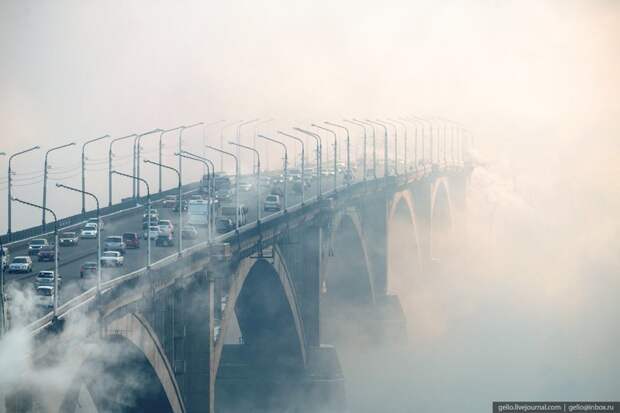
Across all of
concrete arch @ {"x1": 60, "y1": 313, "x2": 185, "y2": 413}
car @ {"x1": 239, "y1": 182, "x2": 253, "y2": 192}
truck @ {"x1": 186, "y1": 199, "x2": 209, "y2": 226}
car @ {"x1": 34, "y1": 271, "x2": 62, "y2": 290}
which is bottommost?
concrete arch @ {"x1": 60, "y1": 313, "x2": 185, "y2": 413}

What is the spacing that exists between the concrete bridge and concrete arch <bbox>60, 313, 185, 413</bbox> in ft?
0.23

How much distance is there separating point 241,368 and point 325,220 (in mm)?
13675

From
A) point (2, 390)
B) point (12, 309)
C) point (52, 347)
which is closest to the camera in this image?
point (2, 390)

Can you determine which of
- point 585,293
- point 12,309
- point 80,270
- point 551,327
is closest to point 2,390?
point 12,309

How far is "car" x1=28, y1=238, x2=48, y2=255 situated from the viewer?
67750 mm

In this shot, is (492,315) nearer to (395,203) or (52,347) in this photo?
(395,203)

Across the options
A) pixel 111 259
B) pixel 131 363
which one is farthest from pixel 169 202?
pixel 131 363

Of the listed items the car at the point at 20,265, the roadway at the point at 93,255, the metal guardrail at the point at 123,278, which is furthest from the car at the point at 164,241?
the car at the point at 20,265

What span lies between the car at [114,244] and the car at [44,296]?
47.0 feet

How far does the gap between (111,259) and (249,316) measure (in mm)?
24679

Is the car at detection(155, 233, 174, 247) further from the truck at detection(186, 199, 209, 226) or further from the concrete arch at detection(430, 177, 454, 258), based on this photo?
the concrete arch at detection(430, 177, 454, 258)

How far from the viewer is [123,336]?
5056 cm

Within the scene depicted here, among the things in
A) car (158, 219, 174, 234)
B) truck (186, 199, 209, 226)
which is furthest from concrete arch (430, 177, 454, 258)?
car (158, 219, 174, 234)

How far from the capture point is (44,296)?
51438 millimetres
